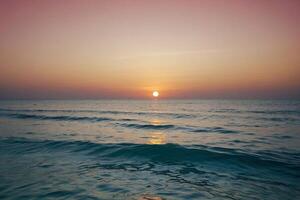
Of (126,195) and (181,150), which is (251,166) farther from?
(126,195)

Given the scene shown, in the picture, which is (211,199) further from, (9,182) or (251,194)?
(9,182)

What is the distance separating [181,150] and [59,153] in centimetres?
693

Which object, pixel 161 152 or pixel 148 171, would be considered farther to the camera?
pixel 161 152

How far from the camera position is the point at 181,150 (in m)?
13.3

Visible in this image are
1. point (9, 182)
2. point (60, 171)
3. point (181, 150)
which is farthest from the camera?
point (181, 150)

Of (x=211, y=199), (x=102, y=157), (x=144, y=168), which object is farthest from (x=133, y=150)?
(x=211, y=199)

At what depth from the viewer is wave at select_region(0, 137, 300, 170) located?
10883 millimetres

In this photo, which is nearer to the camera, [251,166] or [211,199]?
[211,199]

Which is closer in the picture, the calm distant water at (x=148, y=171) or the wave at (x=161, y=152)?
the calm distant water at (x=148, y=171)

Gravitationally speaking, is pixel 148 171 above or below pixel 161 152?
above

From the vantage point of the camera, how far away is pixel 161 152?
12.9 m

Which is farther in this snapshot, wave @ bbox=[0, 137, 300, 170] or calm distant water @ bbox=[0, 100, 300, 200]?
wave @ bbox=[0, 137, 300, 170]

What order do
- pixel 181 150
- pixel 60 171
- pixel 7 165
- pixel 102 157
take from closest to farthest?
pixel 60 171 → pixel 7 165 → pixel 102 157 → pixel 181 150

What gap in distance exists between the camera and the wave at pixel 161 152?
35.7ft
